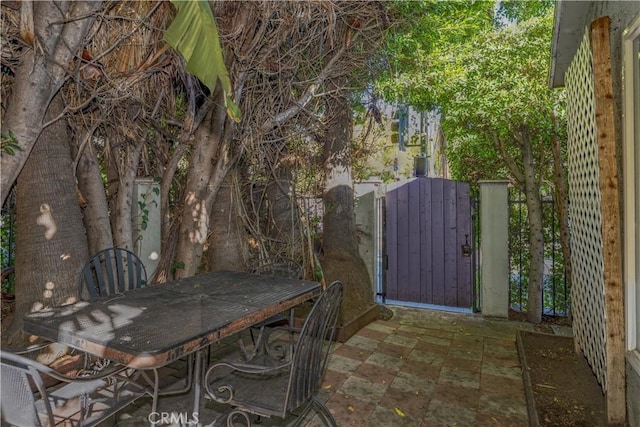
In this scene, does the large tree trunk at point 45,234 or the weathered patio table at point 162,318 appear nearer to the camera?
the weathered patio table at point 162,318

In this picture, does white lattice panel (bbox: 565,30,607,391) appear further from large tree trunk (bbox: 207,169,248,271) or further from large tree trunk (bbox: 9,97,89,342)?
large tree trunk (bbox: 9,97,89,342)

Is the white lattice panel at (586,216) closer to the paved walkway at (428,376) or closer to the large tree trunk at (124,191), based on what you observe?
the paved walkway at (428,376)

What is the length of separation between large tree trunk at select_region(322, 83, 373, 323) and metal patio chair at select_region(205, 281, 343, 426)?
304 centimetres

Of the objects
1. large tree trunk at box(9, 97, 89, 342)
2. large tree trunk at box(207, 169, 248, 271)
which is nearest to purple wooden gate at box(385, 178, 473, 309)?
large tree trunk at box(207, 169, 248, 271)

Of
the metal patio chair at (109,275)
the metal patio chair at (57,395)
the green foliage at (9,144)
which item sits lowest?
the metal patio chair at (57,395)

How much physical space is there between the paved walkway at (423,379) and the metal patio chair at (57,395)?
0.63 metres

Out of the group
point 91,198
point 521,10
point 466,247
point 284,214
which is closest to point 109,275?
point 91,198

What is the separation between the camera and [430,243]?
5867 millimetres

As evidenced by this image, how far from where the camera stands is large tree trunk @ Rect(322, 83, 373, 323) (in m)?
5.39

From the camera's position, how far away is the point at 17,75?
2.70m

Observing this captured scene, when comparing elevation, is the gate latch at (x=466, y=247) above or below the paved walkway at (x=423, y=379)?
above

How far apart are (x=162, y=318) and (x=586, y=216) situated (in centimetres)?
369

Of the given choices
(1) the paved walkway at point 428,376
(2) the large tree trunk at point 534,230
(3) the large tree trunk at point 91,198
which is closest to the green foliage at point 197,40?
(3) the large tree trunk at point 91,198

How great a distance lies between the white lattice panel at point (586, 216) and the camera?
114 inches
